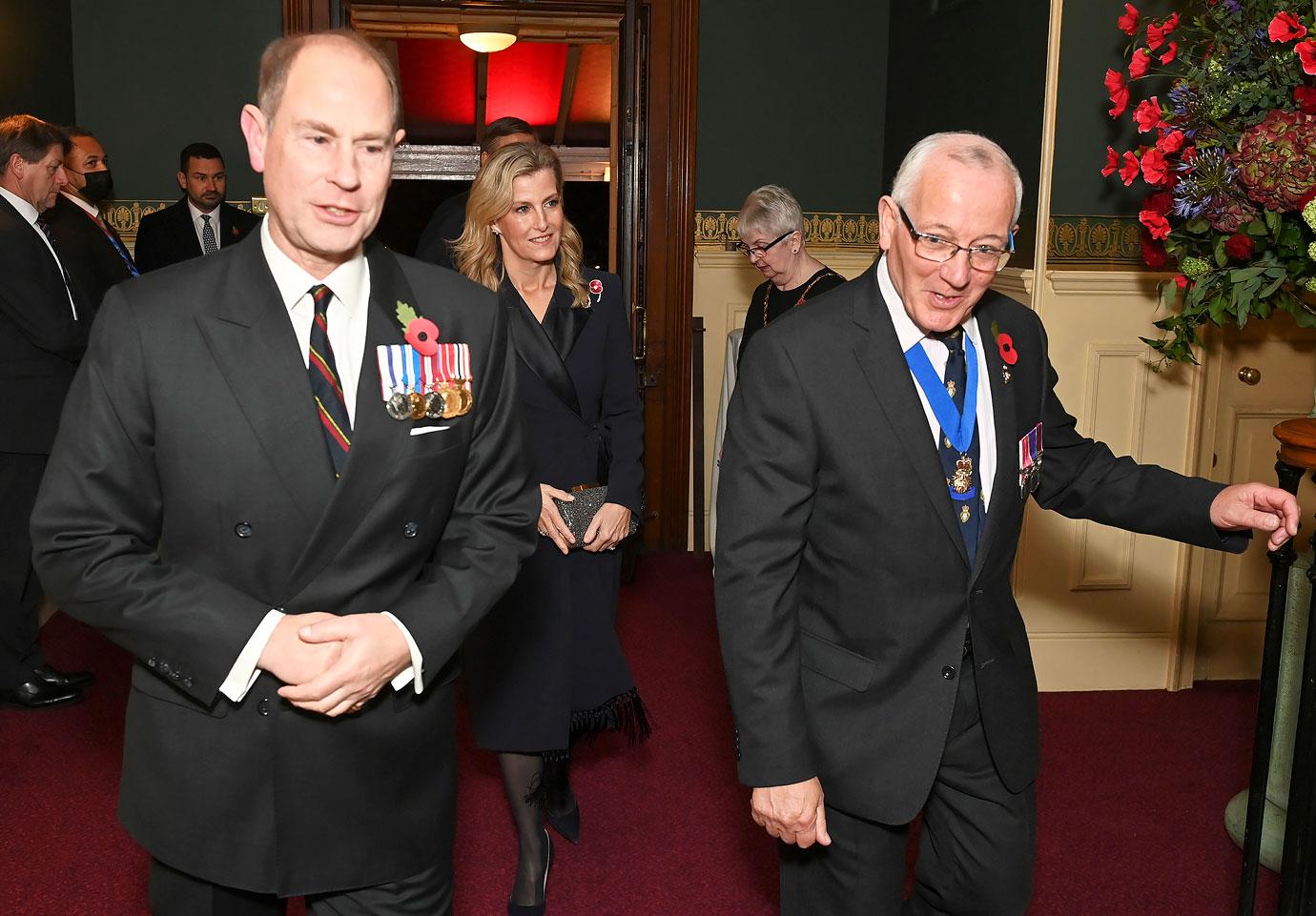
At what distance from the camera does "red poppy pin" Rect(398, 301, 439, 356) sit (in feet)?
6.27

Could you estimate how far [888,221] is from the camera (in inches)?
84.3

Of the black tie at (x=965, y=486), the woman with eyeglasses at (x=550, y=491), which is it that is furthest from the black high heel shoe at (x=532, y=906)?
the black tie at (x=965, y=486)

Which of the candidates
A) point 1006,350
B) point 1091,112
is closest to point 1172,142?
point 1091,112

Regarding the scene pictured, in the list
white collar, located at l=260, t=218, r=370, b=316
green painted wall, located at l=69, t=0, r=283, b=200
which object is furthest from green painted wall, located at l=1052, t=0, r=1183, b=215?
green painted wall, located at l=69, t=0, r=283, b=200

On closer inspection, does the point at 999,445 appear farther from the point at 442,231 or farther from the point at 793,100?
the point at 793,100

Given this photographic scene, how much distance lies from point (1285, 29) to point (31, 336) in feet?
13.0

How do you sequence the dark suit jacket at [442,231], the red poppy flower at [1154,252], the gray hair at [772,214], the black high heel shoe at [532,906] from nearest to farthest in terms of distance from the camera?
the black high heel shoe at [532,906]
the red poppy flower at [1154,252]
the dark suit jacket at [442,231]
the gray hair at [772,214]

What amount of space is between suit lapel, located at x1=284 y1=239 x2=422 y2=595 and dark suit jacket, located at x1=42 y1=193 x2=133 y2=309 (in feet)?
11.0

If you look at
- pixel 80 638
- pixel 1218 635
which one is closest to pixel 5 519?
pixel 80 638

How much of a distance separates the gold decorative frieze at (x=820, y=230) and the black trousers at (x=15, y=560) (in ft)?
10.7

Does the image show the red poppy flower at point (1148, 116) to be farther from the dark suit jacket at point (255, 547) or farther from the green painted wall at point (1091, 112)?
the dark suit jacket at point (255, 547)

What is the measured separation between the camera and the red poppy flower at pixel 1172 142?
3.49 m

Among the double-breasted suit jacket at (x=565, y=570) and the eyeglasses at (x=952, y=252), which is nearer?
the eyeglasses at (x=952, y=252)

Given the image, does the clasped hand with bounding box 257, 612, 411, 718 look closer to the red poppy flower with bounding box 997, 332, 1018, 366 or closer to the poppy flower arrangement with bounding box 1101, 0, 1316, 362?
the red poppy flower with bounding box 997, 332, 1018, 366
